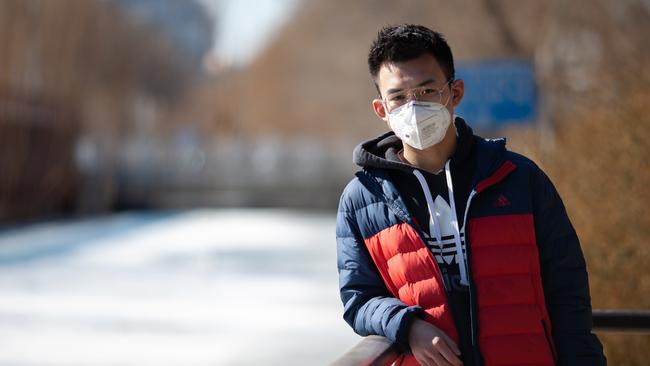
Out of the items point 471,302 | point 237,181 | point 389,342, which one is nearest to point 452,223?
point 471,302

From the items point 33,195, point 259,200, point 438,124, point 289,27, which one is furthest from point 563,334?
point 289,27

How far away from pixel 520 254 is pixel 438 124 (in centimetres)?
37

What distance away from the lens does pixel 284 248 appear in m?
17.9

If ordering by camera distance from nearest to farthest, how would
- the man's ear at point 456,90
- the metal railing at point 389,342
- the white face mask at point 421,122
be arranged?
the metal railing at point 389,342, the white face mask at point 421,122, the man's ear at point 456,90

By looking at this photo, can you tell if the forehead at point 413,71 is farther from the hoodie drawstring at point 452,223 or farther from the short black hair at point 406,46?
the hoodie drawstring at point 452,223

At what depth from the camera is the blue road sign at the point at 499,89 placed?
36.6 ft

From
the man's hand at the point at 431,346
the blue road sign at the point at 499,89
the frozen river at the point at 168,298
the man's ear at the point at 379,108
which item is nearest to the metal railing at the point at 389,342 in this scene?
the man's hand at the point at 431,346

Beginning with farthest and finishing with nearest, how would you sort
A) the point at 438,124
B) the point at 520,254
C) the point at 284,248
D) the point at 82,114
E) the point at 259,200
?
the point at 259,200 → the point at 82,114 → the point at 284,248 → the point at 438,124 → the point at 520,254

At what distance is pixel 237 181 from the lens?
31.4m

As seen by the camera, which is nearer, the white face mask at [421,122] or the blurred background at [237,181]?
the white face mask at [421,122]

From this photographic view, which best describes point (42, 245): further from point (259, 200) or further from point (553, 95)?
point (259, 200)

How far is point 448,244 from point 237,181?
29.2 meters

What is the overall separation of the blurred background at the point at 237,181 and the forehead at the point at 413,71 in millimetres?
3496

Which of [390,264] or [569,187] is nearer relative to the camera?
[390,264]
